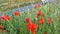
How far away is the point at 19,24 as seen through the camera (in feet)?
6.54

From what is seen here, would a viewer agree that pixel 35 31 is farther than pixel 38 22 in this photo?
No

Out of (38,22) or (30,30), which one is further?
(38,22)

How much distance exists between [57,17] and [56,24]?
230 millimetres

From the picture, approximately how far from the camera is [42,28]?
6.46 ft

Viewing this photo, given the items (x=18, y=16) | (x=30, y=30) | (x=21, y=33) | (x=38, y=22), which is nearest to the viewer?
(x=30, y=30)

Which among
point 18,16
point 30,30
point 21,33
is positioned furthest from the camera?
point 18,16

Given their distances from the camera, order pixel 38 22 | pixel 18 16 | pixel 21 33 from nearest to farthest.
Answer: pixel 21 33 → pixel 38 22 → pixel 18 16

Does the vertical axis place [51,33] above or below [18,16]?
below

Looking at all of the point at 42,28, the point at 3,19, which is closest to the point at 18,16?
the point at 3,19

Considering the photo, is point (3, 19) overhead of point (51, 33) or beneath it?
overhead

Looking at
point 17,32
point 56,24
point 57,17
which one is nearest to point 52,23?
point 56,24

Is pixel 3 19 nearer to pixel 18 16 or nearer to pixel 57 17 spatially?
pixel 18 16

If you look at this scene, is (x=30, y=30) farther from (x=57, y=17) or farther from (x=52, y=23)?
(x=57, y=17)

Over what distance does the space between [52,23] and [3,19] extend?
48cm
